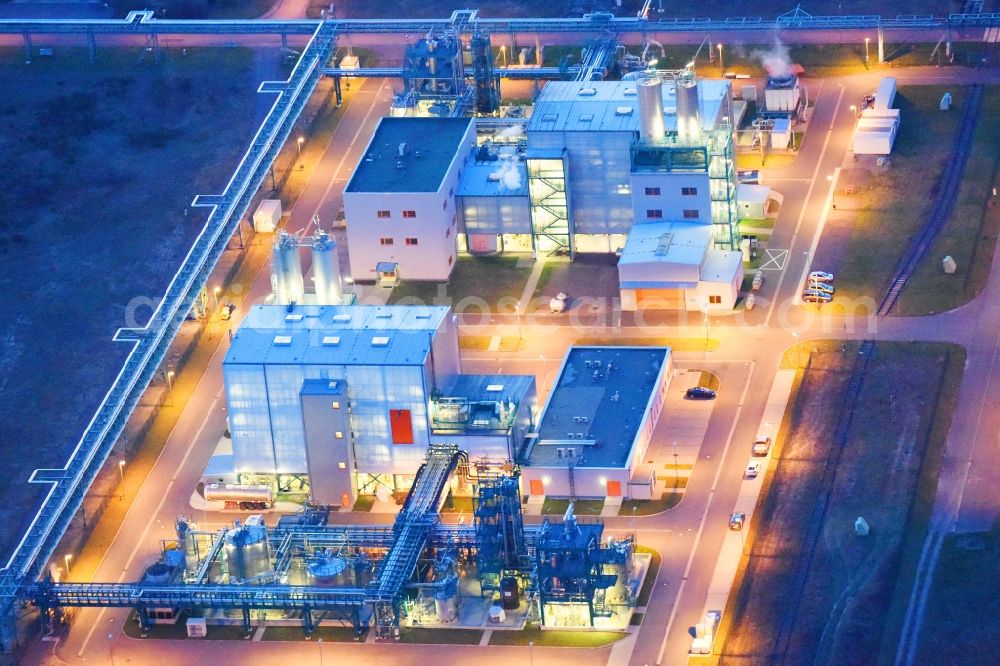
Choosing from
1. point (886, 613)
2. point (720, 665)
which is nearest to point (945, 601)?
point (886, 613)

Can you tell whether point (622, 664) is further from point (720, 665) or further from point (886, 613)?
point (886, 613)

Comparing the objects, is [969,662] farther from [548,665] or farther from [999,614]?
[548,665]

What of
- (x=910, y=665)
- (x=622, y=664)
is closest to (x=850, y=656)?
(x=910, y=665)

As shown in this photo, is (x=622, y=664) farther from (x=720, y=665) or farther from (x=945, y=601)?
(x=945, y=601)

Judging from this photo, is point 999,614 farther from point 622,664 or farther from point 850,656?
point 622,664

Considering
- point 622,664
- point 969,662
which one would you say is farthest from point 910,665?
point 622,664
